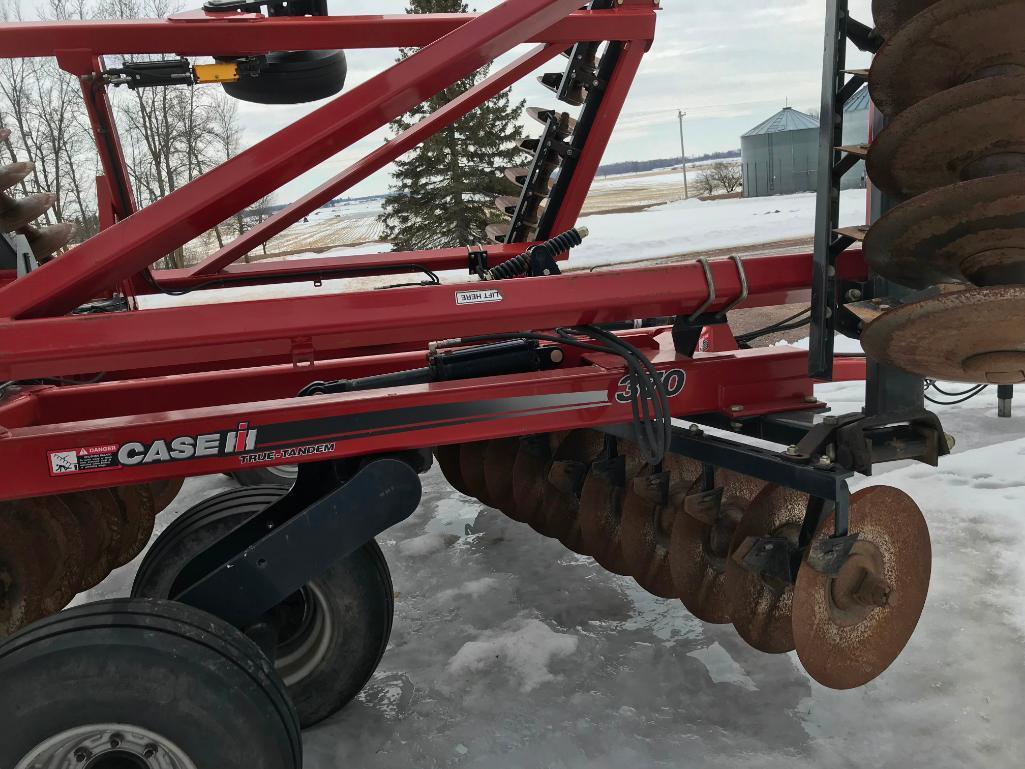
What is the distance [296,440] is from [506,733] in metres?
1.07

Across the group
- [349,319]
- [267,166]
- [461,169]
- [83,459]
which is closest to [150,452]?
[83,459]

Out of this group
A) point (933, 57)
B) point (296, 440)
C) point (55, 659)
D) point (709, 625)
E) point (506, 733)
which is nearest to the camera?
point (55, 659)

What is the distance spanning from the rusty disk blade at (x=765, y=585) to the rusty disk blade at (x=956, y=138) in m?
0.96

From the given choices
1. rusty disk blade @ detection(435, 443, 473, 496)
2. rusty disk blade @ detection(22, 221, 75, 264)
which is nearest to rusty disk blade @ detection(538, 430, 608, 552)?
rusty disk blade @ detection(435, 443, 473, 496)

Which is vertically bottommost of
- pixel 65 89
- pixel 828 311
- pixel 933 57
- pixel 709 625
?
pixel 709 625

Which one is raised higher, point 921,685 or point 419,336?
point 419,336

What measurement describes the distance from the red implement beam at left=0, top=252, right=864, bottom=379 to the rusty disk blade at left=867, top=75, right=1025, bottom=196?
1.23 feet

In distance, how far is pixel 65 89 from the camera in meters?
13.7

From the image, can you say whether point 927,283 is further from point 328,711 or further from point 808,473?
point 328,711

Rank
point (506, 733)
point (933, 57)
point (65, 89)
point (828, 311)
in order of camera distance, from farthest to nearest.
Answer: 1. point (65, 89)
2. point (506, 733)
3. point (828, 311)
4. point (933, 57)

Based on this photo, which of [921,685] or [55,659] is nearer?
[55,659]

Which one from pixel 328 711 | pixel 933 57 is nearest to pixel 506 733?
pixel 328 711

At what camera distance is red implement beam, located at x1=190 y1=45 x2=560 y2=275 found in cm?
385

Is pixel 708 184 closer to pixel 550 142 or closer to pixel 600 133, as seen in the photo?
pixel 550 142
